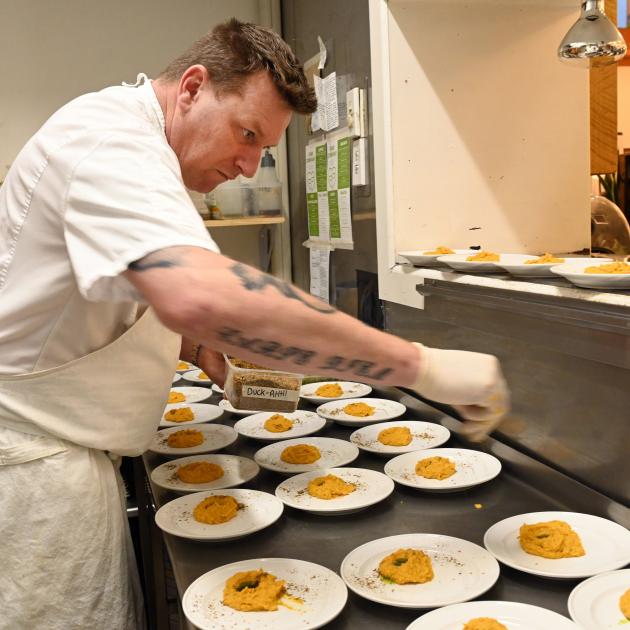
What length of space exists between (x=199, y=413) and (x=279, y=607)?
1.13 m

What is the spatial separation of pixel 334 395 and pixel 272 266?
160 centimetres

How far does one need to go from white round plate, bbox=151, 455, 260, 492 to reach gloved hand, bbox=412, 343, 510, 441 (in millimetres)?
622

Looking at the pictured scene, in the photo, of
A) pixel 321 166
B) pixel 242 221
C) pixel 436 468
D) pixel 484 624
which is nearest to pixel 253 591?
pixel 484 624

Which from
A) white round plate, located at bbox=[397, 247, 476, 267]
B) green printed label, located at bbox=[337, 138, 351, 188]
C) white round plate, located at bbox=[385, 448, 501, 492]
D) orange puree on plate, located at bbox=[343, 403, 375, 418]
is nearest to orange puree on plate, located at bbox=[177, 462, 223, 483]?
white round plate, located at bbox=[385, 448, 501, 492]

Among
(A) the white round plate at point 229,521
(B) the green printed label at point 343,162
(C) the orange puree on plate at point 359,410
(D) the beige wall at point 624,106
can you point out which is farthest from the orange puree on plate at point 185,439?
(D) the beige wall at point 624,106

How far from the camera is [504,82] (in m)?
2.07

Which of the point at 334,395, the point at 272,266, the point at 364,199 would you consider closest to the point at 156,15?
the point at 272,266

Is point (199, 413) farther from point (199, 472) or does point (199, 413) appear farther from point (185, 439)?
point (199, 472)

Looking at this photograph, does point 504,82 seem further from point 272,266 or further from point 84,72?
point 84,72

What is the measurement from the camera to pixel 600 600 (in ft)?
3.31

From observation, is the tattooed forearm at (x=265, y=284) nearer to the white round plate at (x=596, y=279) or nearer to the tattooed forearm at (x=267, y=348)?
the tattooed forearm at (x=267, y=348)

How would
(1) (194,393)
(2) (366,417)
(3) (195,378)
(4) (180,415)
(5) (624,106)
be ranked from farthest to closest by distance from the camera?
1. (5) (624,106)
2. (3) (195,378)
3. (1) (194,393)
4. (4) (180,415)
5. (2) (366,417)

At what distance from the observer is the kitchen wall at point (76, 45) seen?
323 cm

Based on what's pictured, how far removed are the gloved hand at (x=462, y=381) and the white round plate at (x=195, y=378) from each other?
1.52 meters
